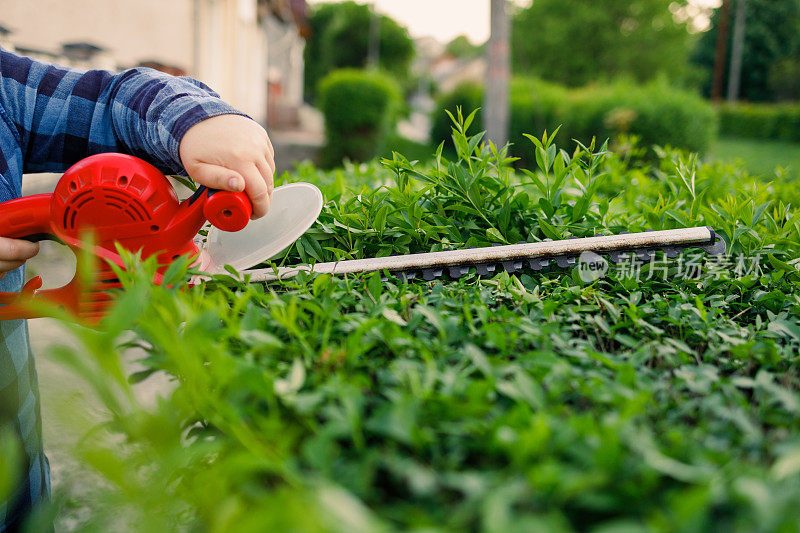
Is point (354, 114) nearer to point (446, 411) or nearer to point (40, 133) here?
point (40, 133)

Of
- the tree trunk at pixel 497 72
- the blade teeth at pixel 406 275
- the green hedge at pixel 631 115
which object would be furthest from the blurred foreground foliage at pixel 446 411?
the green hedge at pixel 631 115

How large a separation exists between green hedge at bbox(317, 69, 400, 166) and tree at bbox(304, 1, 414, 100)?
32130 millimetres

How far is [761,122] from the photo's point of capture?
32.0 meters

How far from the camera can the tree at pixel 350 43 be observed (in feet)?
153

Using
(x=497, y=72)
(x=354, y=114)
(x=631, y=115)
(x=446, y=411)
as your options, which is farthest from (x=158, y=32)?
(x=446, y=411)

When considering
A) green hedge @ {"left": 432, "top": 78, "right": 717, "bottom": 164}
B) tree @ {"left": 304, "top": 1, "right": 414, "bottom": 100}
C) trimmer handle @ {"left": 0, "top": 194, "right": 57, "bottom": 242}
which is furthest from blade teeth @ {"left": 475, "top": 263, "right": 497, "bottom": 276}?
tree @ {"left": 304, "top": 1, "right": 414, "bottom": 100}

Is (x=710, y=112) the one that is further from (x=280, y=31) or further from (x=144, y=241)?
(x=280, y=31)

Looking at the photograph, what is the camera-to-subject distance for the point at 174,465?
0.58m

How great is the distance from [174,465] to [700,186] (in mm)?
1641

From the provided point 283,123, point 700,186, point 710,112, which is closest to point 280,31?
point 283,123

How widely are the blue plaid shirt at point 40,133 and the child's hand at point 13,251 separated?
0.32 meters

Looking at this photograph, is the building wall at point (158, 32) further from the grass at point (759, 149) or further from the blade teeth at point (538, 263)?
the grass at point (759, 149)

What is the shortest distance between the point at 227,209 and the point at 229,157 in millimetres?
103

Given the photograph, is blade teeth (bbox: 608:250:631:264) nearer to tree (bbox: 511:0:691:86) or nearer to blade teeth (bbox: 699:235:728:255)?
blade teeth (bbox: 699:235:728:255)
